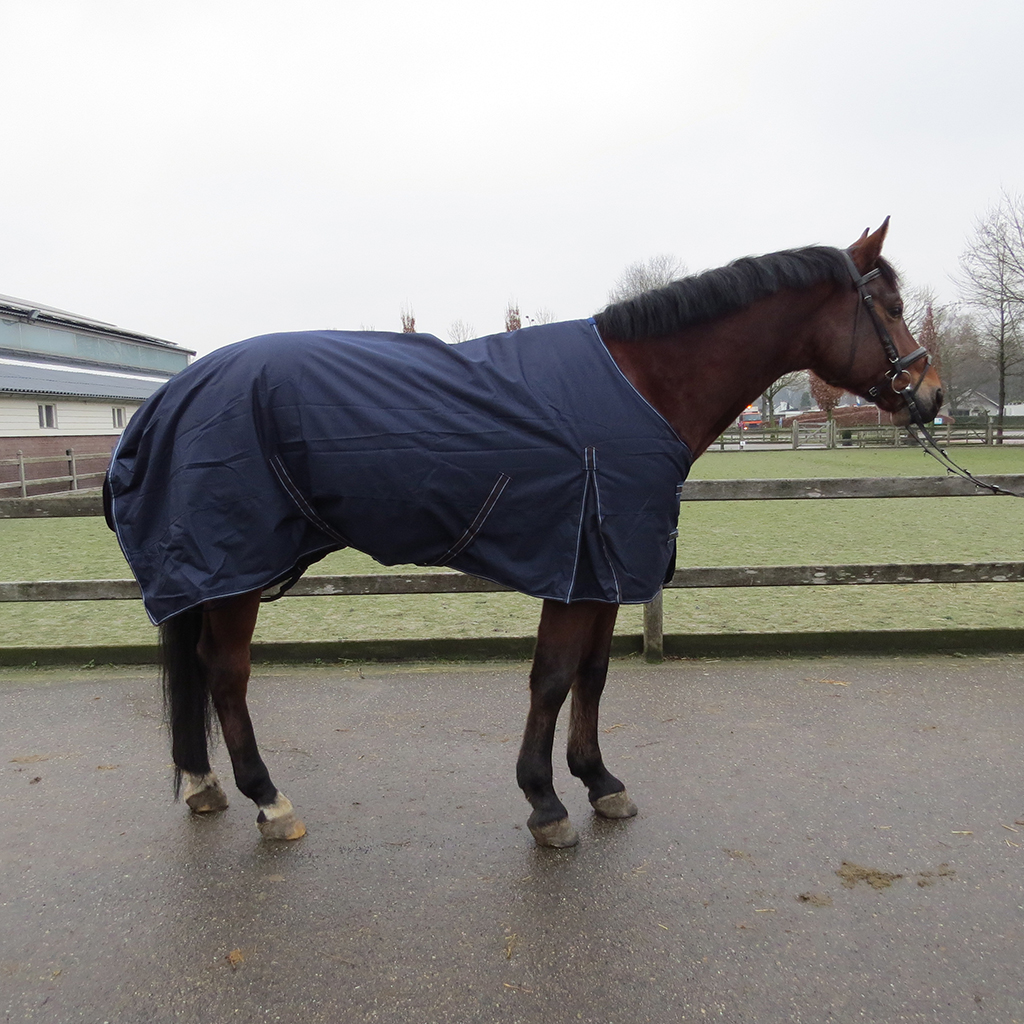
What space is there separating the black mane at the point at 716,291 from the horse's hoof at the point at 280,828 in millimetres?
2025

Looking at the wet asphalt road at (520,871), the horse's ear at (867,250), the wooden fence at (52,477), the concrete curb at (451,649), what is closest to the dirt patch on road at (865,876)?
the wet asphalt road at (520,871)

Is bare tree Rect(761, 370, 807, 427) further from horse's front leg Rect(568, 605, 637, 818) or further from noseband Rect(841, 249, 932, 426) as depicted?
horse's front leg Rect(568, 605, 637, 818)

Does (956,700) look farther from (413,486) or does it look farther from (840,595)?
(413,486)

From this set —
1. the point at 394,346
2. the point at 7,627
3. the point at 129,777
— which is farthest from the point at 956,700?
the point at 7,627

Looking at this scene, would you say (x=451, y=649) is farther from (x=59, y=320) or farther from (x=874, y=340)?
(x=59, y=320)

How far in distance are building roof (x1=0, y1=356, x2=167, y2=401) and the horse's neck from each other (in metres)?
19.5

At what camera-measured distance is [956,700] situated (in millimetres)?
3727

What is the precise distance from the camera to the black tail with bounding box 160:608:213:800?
9.23ft

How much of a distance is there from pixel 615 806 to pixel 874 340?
6.22 ft

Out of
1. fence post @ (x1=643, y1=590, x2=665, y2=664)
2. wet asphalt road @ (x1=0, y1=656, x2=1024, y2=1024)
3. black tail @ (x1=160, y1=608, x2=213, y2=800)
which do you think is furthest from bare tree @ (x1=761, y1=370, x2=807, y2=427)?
black tail @ (x1=160, y1=608, x2=213, y2=800)

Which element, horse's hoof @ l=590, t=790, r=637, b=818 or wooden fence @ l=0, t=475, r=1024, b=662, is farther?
wooden fence @ l=0, t=475, r=1024, b=662

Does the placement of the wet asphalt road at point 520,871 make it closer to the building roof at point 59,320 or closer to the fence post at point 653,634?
the fence post at point 653,634

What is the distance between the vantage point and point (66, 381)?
2442cm

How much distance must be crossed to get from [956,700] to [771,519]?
281 inches
